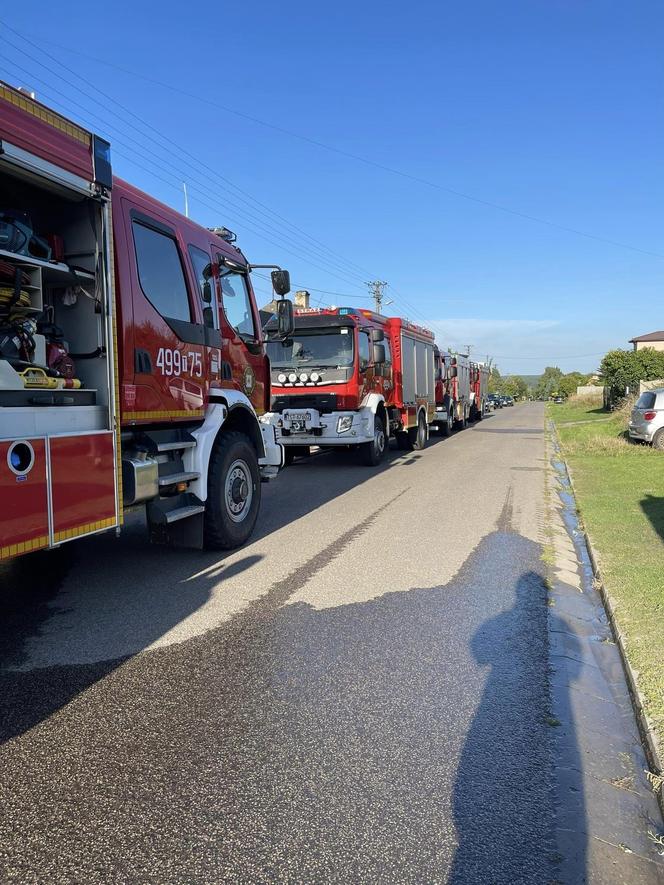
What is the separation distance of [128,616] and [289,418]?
801cm

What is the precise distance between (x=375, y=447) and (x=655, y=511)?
252 inches

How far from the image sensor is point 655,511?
8.19 meters

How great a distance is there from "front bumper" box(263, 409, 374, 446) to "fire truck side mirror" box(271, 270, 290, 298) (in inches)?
215

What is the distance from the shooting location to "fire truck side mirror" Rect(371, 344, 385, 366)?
13.2m

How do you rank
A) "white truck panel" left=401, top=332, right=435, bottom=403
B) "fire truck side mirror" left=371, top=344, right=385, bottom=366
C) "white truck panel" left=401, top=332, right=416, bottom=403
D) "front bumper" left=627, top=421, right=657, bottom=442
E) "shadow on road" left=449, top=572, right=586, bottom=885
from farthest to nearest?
"white truck panel" left=401, top=332, right=435, bottom=403
"white truck panel" left=401, top=332, right=416, bottom=403
"front bumper" left=627, top=421, right=657, bottom=442
"fire truck side mirror" left=371, top=344, right=385, bottom=366
"shadow on road" left=449, top=572, right=586, bottom=885

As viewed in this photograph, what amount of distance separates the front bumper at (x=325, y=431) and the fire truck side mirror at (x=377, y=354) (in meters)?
1.17

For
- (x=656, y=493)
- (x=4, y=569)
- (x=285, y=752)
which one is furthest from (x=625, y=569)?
(x=4, y=569)

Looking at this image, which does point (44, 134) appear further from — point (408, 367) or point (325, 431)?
point (408, 367)

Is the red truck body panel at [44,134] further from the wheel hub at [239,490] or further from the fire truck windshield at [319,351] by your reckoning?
the fire truck windshield at [319,351]

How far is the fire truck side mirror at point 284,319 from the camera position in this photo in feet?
25.0

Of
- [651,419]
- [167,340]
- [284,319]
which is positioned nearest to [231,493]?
[167,340]

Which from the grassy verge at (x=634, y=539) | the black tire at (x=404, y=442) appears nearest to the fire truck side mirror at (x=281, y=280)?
the grassy verge at (x=634, y=539)

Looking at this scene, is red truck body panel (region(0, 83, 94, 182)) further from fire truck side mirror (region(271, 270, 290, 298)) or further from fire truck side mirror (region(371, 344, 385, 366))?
fire truck side mirror (region(371, 344, 385, 366))

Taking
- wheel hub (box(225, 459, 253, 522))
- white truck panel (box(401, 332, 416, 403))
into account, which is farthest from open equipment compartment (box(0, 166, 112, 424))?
white truck panel (box(401, 332, 416, 403))
